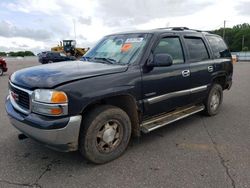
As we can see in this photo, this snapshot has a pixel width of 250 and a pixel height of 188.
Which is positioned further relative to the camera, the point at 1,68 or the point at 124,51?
the point at 1,68

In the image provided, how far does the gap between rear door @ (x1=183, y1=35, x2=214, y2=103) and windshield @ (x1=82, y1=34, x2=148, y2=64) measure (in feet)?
3.64

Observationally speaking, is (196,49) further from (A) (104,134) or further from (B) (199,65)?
(A) (104,134)

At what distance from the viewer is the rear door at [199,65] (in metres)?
4.90

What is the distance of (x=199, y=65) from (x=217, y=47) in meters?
1.23

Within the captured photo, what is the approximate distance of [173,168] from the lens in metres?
3.44

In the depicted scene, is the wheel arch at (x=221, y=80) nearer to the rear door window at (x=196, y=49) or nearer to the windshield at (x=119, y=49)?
the rear door window at (x=196, y=49)

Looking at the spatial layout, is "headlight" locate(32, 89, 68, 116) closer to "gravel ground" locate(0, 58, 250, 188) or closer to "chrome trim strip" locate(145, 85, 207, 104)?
"gravel ground" locate(0, 58, 250, 188)

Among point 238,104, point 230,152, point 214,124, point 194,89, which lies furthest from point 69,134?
point 238,104

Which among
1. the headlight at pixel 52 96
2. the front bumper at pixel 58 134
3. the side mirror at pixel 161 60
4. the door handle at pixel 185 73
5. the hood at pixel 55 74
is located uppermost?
the side mirror at pixel 161 60

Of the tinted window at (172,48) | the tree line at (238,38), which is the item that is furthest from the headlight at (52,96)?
the tree line at (238,38)

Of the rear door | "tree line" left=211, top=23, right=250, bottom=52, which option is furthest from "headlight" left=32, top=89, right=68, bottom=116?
"tree line" left=211, top=23, right=250, bottom=52

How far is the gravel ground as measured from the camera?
3133 mm

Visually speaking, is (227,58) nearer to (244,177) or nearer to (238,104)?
(238,104)

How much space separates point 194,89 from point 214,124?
942mm
